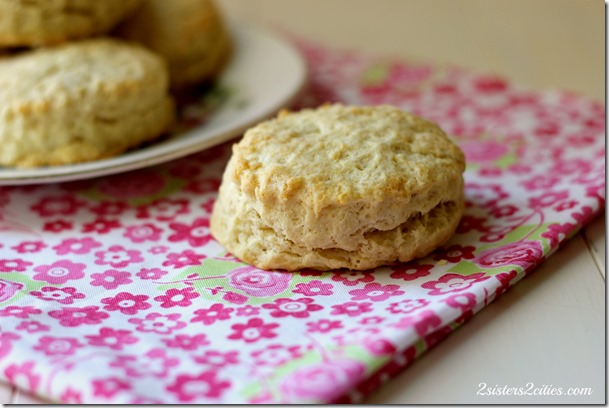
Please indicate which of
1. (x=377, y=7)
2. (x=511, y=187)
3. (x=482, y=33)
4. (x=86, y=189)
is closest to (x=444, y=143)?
(x=511, y=187)

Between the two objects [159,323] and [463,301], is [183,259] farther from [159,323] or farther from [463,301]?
[463,301]

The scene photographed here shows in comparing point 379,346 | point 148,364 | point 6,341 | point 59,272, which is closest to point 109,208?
point 59,272

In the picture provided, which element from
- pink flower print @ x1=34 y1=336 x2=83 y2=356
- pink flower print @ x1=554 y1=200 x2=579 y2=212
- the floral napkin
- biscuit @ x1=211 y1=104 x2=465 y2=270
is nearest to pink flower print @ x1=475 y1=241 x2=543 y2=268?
the floral napkin

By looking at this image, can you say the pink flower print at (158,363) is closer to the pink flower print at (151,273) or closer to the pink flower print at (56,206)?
the pink flower print at (151,273)

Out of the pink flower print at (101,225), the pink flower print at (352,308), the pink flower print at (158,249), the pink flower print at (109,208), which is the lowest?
the pink flower print at (101,225)

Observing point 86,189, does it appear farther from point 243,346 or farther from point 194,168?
point 243,346

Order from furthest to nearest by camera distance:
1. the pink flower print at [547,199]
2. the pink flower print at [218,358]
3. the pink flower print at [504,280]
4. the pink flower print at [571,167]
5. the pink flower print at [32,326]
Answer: the pink flower print at [571,167]
the pink flower print at [547,199]
the pink flower print at [504,280]
the pink flower print at [32,326]
the pink flower print at [218,358]

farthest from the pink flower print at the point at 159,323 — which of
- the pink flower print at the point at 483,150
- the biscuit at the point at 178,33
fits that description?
the biscuit at the point at 178,33
